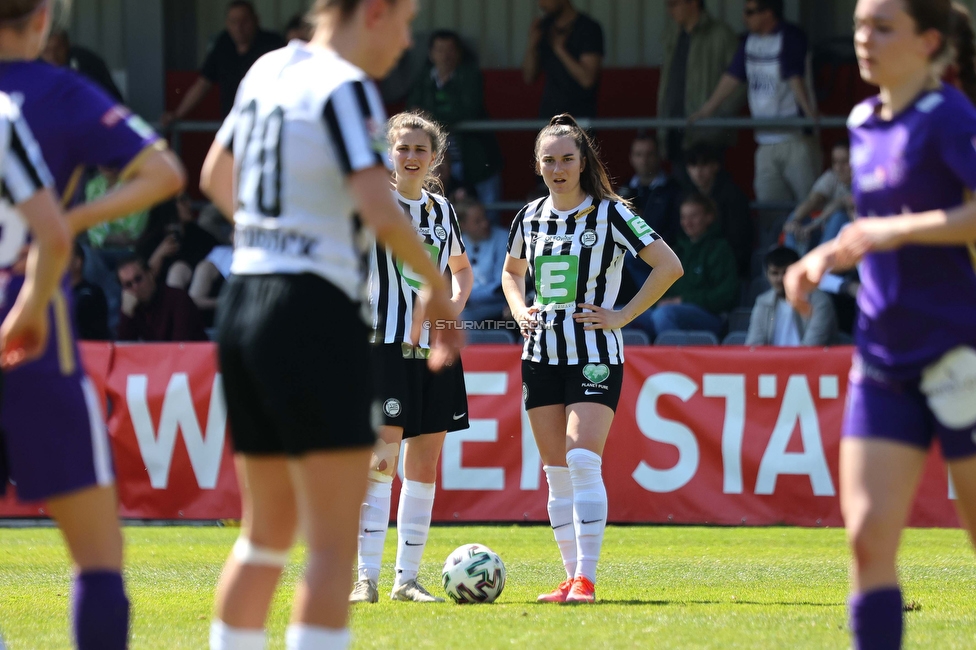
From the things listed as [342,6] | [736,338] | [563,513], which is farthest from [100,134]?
[736,338]

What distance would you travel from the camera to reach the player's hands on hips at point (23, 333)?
3.38m

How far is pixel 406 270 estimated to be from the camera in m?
6.80

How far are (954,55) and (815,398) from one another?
22.2ft

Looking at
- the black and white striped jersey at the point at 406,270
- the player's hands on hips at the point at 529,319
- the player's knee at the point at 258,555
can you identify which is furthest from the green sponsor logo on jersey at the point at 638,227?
the player's knee at the point at 258,555

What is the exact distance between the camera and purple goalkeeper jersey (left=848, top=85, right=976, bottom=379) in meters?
3.79

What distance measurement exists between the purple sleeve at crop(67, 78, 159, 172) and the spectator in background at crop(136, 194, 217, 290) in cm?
957

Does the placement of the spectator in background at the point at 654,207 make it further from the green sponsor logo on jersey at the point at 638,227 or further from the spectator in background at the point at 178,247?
the green sponsor logo on jersey at the point at 638,227

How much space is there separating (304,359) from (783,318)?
913 centimetres

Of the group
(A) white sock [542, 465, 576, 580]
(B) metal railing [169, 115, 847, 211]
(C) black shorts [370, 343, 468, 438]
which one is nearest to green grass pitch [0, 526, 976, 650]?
(A) white sock [542, 465, 576, 580]

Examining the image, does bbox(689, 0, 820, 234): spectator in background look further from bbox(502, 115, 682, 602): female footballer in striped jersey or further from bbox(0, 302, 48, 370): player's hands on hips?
bbox(0, 302, 48, 370): player's hands on hips

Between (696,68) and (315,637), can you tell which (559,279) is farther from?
(696,68)

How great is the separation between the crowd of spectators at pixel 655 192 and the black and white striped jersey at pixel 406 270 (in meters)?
5.21


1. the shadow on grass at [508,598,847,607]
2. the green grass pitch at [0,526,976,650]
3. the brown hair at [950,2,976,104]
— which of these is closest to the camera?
the brown hair at [950,2,976,104]

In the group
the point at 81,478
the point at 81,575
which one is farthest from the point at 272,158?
the point at 81,575
